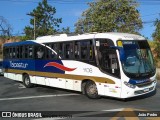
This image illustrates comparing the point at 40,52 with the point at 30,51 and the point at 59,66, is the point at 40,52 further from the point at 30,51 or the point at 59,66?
the point at 59,66

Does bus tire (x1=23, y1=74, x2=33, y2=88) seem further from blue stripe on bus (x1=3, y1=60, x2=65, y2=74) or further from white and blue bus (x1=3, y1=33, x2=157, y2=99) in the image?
white and blue bus (x1=3, y1=33, x2=157, y2=99)

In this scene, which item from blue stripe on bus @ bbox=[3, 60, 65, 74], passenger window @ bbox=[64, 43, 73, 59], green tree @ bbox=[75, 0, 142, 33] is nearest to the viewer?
passenger window @ bbox=[64, 43, 73, 59]

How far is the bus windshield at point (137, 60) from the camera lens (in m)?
13.6

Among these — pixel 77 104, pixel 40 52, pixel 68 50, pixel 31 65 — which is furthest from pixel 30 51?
pixel 77 104

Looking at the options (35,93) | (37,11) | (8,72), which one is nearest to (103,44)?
(35,93)

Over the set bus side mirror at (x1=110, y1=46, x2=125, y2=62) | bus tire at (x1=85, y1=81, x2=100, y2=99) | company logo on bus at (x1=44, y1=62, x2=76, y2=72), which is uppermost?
bus side mirror at (x1=110, y1=46, x2=125, y2=62)

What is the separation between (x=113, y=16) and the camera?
40.7 metres

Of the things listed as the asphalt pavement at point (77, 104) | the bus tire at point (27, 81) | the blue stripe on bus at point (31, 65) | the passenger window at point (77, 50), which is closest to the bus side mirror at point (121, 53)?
the asphalt pavement at point (77, 104)

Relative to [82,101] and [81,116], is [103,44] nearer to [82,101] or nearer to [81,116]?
[82,101]

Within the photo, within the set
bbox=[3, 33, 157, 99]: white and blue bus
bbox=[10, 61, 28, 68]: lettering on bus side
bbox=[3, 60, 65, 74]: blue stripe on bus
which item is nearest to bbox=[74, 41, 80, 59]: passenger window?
bbox=[3, 33, 157, 99]: white and blue bus

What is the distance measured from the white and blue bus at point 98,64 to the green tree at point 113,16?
2273 centimetres

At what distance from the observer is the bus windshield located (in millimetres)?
13555

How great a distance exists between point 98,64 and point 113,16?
26991 millimetres

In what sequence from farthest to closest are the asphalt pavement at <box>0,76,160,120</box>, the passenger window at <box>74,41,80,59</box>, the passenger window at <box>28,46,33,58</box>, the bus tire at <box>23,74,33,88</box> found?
the bus tire at <box>23,74,33,88</box> < the passenger window at <box>28,46,33,58</box> < the passenger window at <box>74,41,80,59</box> < the asphalt pavement at <box>0,76,160,120</box>
